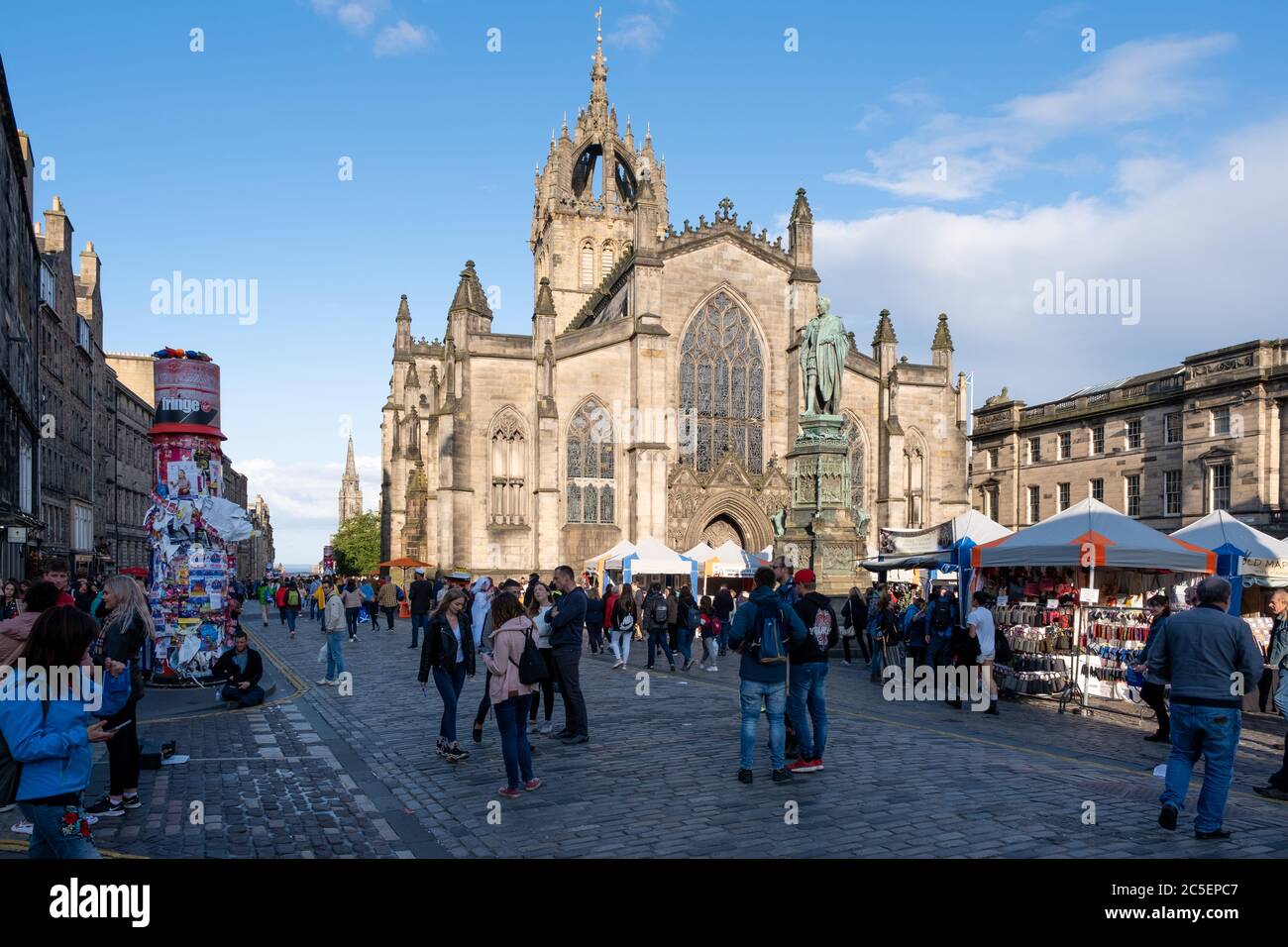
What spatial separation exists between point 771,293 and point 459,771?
1404 inches

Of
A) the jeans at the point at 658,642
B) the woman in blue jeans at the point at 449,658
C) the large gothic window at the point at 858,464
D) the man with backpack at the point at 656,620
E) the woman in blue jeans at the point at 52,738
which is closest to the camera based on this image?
the woman in blue jeans at the point at 52,738

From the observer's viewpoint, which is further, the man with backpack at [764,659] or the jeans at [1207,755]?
the man with backpack at [764,659]

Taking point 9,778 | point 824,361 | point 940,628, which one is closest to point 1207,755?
point 9,778

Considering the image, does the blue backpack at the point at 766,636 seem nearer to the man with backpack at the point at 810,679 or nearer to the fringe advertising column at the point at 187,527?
the man with backpack at the point at 810,679

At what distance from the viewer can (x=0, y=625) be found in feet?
22.0

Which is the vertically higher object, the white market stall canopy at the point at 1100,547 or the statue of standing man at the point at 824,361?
the statue of standing man at the point at 824,361

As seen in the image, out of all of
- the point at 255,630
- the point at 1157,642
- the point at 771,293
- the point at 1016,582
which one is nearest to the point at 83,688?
the point at 1157,642

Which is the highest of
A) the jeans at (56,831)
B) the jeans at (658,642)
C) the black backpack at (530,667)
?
the black backpack at (530,667)

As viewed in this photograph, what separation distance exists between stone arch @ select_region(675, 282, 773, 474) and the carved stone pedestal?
61.7ft

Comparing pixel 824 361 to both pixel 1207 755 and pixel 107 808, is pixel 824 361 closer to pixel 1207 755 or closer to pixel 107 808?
pixel 1207 755

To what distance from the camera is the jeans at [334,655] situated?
16.6m

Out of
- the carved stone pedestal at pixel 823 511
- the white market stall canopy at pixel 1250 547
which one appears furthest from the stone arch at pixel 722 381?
the white market stall canopy at pixel 1250 547

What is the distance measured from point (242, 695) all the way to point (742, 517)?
95.5 ft
